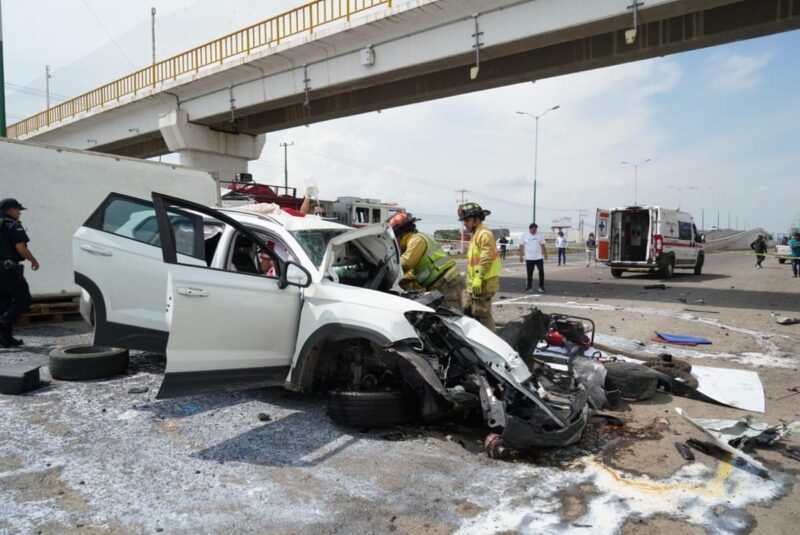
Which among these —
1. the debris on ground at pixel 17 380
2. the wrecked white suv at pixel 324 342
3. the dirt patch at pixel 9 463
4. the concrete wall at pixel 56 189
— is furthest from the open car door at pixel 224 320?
the concrete wall at pixel 56 189

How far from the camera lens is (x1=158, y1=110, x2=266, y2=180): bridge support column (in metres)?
19.0

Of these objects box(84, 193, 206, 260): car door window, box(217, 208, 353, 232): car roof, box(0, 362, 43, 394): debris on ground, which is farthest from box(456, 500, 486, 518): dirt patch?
box(0, 362, 43, 394): debris on ground

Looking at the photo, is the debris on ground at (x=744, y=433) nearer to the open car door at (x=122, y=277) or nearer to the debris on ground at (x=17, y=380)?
the open car door at (x=122, y=277)

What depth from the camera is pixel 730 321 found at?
28.7 ft

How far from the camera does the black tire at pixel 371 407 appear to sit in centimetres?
355

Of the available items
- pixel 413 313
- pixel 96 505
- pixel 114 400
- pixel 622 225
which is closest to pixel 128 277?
pixel 114 400

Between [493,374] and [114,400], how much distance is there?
3.22 metres

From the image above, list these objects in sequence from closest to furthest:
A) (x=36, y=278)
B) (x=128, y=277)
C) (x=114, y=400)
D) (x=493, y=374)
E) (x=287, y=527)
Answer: (x=287, y=527) → (x=493, y=374) → (x=114, y=400) → (x=128, y=277) → (x=36, y=278)

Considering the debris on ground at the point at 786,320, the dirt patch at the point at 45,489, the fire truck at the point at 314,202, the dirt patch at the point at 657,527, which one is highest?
the fire truck at the point at 314,202

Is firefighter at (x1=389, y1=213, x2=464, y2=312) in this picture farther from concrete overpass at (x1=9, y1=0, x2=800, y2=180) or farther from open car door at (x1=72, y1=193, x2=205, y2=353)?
concrete overpass at (x1=9, y1=0, x2=800, y2=180)

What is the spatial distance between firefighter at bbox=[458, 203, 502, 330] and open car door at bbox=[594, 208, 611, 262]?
1273 centimetres

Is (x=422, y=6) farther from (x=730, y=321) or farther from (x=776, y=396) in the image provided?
(x=776, y=396)

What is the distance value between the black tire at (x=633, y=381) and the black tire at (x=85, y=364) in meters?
4.67

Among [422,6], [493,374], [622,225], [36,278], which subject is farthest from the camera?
[622,225]
